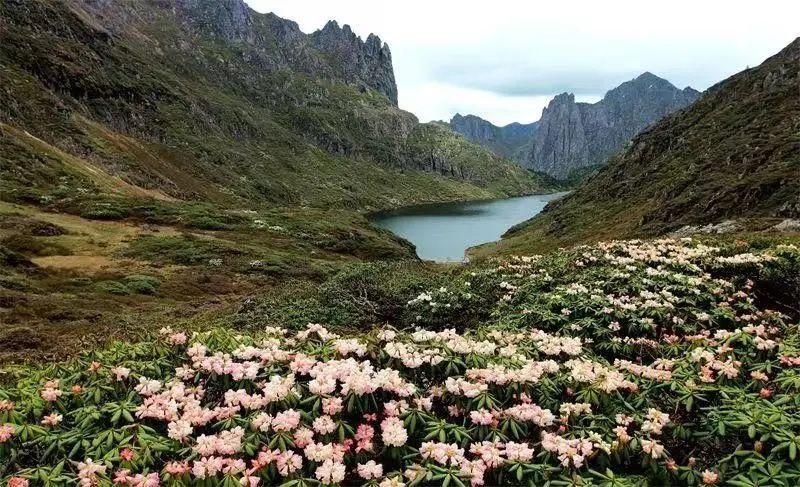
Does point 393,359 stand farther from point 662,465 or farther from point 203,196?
point 203,196

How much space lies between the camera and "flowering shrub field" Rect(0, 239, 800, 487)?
584 cm

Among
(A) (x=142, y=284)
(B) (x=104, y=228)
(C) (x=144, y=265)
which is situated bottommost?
(A) (x=142, y=284)

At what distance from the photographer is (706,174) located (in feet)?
326

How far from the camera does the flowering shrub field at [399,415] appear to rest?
5836 mm

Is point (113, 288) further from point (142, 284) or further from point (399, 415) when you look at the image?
point (399, 415)

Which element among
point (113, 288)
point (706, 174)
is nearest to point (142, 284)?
point (113, 288)

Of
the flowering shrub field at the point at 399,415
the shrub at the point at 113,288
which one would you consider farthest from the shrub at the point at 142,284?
the flowering shrub field at the point at 399,415

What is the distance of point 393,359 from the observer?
8164mm

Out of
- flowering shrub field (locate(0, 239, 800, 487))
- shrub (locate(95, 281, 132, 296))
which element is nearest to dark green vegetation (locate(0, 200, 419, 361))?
shrub (locate(95, 281, 132, 296))

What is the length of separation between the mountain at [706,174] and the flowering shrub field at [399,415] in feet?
206

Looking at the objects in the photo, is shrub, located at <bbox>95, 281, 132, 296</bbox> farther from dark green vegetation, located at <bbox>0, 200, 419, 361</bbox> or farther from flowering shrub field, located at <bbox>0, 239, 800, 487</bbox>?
flowering shrub field, located at <bbox>0, 239, 800, 487</bbox>

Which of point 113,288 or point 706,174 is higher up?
point 706,174

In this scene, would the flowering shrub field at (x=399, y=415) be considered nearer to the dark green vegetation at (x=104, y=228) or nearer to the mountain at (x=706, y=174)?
the dark green vegetation at (x=104, y=228)

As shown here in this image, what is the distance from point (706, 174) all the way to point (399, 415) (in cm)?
11061
